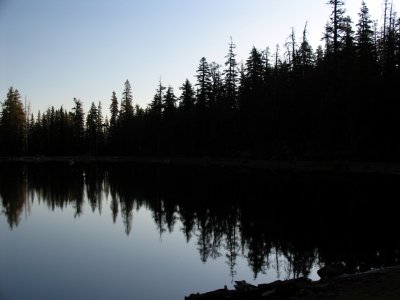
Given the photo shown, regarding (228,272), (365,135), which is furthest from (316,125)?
(228,272)

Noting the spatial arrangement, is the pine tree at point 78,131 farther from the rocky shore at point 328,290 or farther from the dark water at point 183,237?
the rocky shore at point 328,290

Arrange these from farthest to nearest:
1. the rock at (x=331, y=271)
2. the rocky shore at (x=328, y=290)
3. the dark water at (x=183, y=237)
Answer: the dark water at (x=183, y=237) → the rock at (x=331, y=271) → the rocky shore at (x=328, y=290)

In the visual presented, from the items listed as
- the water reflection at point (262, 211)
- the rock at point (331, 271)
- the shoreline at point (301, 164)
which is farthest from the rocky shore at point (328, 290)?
the shoreline at point (301, 164)

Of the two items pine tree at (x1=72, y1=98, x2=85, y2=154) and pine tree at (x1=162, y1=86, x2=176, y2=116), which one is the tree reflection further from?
pine tree at (x1=72, y1=98, x2=85, y2=154)

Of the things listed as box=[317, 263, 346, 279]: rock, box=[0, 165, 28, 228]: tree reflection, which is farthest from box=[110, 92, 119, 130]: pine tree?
box=[317, 263, 346, 279]: rock

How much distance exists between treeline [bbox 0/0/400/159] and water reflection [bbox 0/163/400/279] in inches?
421

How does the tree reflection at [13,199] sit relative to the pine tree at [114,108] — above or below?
below

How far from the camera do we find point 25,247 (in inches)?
613

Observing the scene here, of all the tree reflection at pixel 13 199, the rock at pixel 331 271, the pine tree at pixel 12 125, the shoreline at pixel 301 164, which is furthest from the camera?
the pine tree at pixel 12 125

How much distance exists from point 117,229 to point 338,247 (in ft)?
32.2

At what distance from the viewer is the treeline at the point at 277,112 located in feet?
144

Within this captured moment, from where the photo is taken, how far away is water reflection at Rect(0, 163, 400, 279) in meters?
14.4

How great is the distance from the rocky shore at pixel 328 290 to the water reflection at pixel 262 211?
2.39m

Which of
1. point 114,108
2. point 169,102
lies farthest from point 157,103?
point 114,108
